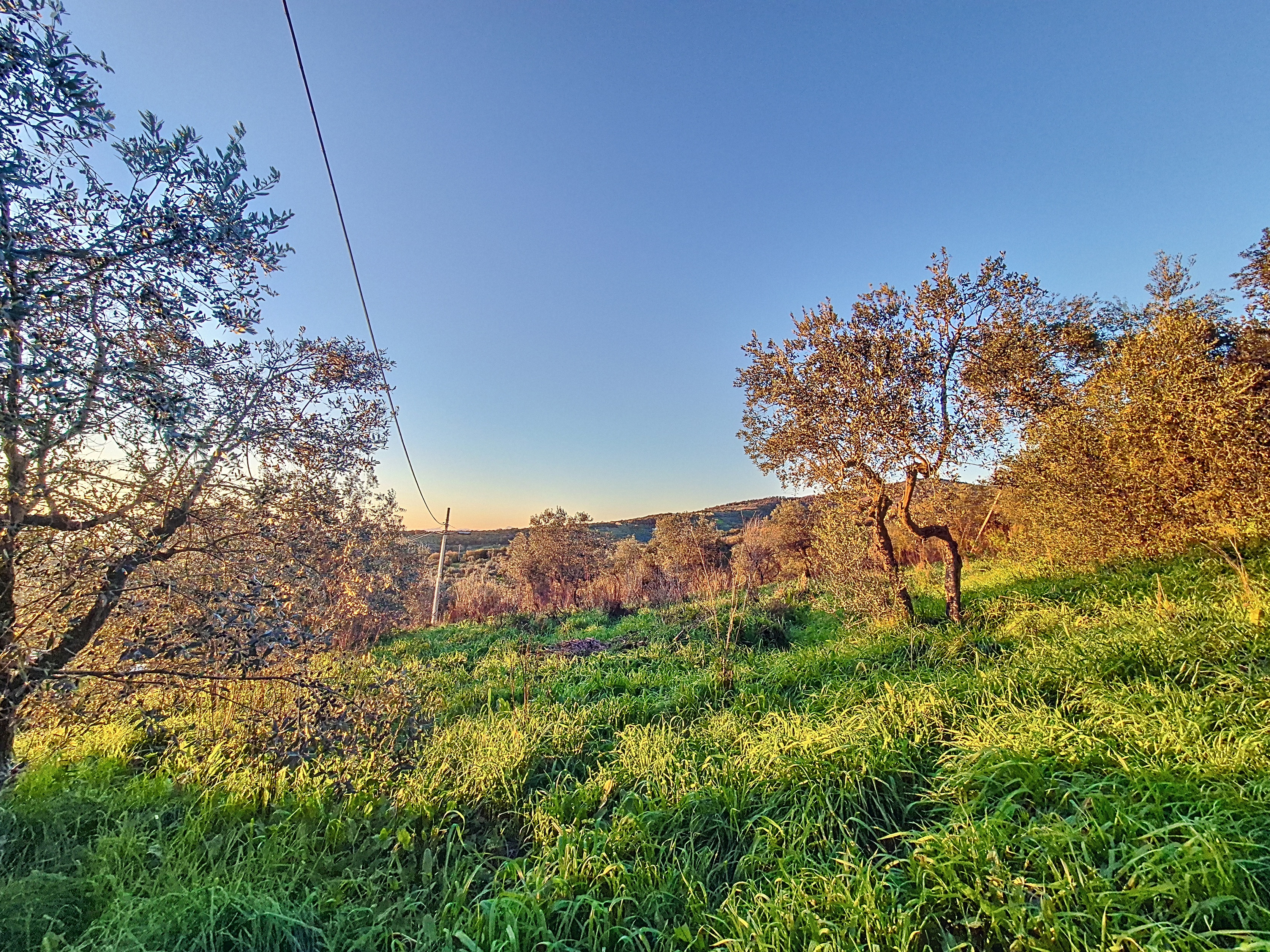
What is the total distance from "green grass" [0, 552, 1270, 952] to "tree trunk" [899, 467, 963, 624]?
1678mm

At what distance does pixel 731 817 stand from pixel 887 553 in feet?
19.0

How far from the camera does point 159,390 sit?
242cm

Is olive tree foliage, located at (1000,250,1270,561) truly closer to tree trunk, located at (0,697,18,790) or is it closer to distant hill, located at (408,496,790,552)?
tree trunk, located at (0,697,18,790)

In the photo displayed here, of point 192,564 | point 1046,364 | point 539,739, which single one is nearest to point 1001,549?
point 1046,364

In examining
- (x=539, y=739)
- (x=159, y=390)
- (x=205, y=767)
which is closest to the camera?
(x=159, y=390)

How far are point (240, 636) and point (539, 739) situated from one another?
3.14 m

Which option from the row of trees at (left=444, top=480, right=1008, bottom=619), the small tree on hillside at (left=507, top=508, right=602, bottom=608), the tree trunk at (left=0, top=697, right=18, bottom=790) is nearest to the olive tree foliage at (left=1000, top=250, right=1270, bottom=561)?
the row of trees at (left=444, top=480, right=1008, bottom=619)

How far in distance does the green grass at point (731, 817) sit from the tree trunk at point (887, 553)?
66.7 inches

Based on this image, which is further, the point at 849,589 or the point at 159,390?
the point at 849,589

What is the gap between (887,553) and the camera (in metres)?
8.00

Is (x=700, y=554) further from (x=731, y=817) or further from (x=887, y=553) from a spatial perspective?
(x=731, y=817)

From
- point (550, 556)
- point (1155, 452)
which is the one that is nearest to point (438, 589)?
point (550, 556)

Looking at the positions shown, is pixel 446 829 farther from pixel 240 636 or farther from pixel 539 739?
pixel 240 636

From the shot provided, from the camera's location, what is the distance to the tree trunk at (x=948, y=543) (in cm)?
762
